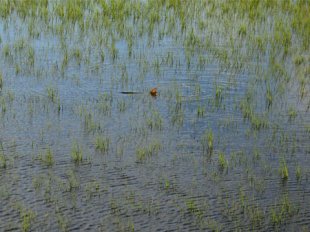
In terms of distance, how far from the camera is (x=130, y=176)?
532 cm

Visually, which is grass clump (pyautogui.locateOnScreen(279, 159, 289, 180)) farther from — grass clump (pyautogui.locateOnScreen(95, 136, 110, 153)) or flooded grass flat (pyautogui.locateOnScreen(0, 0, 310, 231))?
grass clump (pyautogui.locateOnScreen(95, 136, 110, 153))

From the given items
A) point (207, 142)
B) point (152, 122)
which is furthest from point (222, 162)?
point (152, 122)

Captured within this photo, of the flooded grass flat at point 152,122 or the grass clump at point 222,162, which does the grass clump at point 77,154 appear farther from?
the grass clump at point 222,162

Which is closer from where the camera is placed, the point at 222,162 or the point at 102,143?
the point at 222,162

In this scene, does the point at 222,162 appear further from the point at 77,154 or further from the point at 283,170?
the point at 77,154

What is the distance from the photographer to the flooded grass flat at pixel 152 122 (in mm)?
4836

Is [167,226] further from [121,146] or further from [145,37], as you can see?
[145,37]

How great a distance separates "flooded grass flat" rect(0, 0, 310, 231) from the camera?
15.9 ft

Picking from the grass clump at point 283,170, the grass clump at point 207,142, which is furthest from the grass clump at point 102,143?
the grass clump at point 283,170

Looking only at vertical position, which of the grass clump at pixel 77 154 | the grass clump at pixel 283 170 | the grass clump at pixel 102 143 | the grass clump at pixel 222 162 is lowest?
the grass clump at pixel 283 170

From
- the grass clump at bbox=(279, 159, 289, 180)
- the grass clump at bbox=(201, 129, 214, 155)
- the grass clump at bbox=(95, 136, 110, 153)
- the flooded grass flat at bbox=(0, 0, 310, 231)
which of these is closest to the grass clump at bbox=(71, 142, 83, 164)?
the flooded grass flat at bbox=(0, 0, 310, 231)

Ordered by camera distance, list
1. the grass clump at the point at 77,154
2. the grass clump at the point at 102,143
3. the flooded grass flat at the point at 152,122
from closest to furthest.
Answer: the flooded grass flat at the point at 152,122 → the grass clump at the point at 77,154 → the grass clump at the point at 102,143

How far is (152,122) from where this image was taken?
6453mm

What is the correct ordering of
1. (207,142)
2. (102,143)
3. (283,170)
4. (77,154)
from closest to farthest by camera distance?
(283,170) → (77,154) → (102,143) → (207,142)
